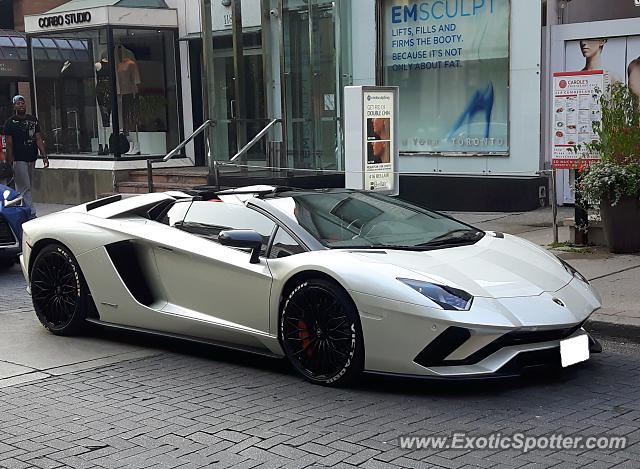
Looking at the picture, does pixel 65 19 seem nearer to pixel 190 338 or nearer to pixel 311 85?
pixel 311 85

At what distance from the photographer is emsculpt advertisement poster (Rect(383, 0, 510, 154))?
15156 millimetres

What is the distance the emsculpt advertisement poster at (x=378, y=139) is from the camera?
1107 cm

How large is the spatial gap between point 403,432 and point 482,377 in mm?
711

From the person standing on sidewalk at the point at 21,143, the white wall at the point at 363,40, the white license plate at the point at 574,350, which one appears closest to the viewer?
the white license plate at the point at 574,350

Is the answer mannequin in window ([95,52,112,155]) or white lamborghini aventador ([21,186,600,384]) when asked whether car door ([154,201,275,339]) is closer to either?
white lamborghini aventador ([21,186,600,384])

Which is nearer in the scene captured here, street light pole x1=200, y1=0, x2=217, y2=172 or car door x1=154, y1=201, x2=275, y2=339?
car door x1=154, y1=201, x2=275, y2=339

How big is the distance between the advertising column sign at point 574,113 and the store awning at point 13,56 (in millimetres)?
14733

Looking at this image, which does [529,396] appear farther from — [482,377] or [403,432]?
[403,432]

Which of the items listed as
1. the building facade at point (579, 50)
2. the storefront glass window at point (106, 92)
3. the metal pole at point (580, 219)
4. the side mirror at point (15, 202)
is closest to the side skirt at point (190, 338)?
the side mirror at point (15, 202)

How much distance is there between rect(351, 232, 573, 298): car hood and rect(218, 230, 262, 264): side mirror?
73cm

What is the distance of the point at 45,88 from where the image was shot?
20.7 metres

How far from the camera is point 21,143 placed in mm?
15531

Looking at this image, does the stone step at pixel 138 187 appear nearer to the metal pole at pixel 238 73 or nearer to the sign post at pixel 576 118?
the metal pole at pixel 238 73

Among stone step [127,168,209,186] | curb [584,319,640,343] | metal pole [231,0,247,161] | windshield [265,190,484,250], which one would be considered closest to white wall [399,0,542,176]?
metal pole [231,0,247,161]
